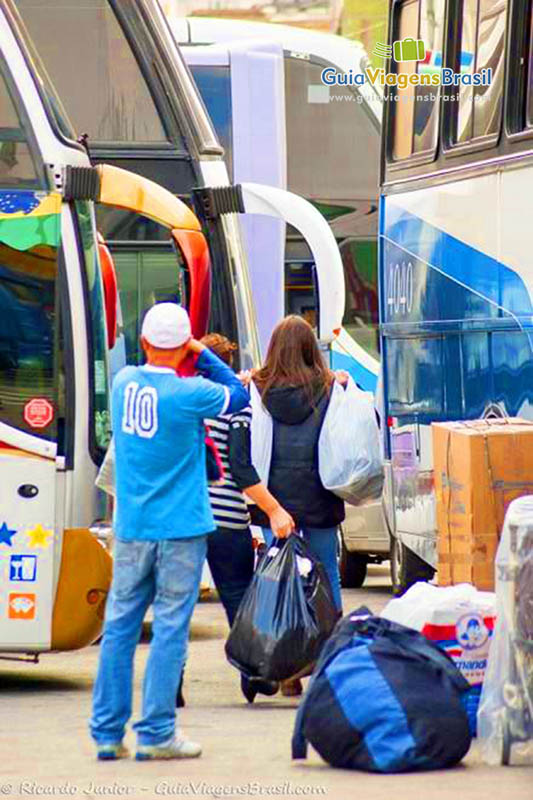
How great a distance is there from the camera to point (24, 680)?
10727 millimetres

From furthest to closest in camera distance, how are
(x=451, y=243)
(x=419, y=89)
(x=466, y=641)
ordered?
1. (x=419, y=89)
2. (x=451, y=243)
3. (x=466, y=641)

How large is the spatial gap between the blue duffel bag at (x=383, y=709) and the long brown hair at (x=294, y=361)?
6.83 ft

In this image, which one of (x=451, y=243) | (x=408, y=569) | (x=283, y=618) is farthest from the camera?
(x=408, y=569)

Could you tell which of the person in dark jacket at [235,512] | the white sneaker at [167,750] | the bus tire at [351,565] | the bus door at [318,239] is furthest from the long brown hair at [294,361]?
the bus tire at [351,565]

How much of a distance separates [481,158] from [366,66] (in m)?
8.59

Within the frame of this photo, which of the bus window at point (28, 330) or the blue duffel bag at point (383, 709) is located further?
the bus window at point (28, 330)

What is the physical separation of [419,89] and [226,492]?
14.4 feet

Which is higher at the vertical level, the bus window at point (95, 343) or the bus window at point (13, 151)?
the bus window at point (13, 151)

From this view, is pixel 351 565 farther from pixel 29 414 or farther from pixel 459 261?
pixel 29 414

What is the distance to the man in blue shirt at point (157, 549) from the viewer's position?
773cm

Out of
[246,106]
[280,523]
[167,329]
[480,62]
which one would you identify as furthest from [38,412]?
[246,106]

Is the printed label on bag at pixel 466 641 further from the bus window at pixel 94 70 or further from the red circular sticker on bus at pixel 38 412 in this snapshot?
the bus window at pixel 94 70

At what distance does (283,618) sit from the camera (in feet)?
29.7

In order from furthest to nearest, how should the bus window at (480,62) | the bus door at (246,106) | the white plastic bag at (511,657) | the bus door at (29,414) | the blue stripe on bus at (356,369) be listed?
the blue stripe on bus at (356,369), the bus door at (246,106), the bus window at (480,62), the bus door at (29,414), the white plastic bag at (511,657)
